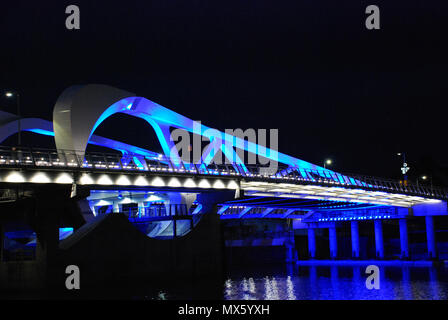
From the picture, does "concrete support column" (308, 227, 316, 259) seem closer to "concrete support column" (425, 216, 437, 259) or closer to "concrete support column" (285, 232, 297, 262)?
"concrete support column" (285, 232, 297, 262)

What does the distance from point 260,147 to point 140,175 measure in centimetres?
2970

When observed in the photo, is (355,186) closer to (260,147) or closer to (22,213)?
(260,147)

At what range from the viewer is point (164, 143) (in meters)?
65.4

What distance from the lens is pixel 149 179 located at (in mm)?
48281

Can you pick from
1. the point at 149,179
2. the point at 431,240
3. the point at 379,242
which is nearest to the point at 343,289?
the point at 149,179

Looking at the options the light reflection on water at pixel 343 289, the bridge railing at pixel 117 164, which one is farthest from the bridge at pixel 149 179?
the light reflection on water at pixel 343 289

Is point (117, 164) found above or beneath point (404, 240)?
above

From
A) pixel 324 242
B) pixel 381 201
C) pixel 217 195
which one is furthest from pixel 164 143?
pixel 324 242

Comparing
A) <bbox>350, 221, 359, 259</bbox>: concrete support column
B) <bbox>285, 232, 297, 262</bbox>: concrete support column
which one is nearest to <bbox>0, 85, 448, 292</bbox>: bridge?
<bbox>350, 221, 359, 259</bbox>: concrete support column

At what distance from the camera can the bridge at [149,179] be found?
4397 centimetres

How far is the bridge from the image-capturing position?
144 ft

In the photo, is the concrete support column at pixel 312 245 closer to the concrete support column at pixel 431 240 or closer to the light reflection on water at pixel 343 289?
the concrete support column at pixel 431 240

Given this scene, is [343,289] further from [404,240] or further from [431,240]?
[404,240]
